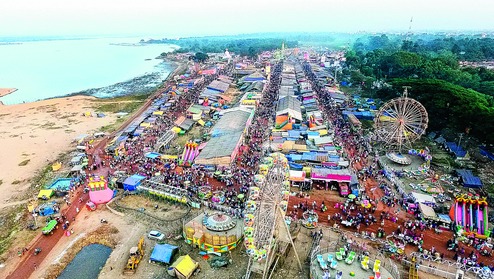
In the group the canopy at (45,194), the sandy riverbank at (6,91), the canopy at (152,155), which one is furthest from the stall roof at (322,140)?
the sandy riverbank at (6,91)

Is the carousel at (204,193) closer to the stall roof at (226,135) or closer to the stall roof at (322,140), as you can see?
the stall roof at (226,135)

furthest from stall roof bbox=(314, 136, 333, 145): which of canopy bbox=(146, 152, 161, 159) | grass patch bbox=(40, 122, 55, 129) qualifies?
grass patch bbox=(40, 122, 55, 129)

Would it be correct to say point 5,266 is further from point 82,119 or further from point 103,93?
point 103,93

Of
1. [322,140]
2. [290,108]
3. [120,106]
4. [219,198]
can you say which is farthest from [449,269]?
[120,106]

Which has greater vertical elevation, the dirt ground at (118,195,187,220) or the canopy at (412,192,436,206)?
the canopy at (412,192,436,206)

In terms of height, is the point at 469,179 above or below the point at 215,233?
below

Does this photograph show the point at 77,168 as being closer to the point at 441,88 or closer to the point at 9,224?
the point at 9,224

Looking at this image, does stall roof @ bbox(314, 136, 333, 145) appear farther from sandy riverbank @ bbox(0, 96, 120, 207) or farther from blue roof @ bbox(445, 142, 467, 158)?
sandy riverbank @ bbox(0, 96, 120, 207)
